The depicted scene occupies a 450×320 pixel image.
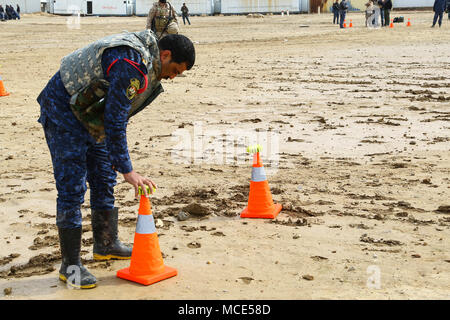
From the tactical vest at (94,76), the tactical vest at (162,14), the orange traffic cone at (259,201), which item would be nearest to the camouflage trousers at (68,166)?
the tactical vest at (94,76)

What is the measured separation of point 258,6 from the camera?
53.9 m

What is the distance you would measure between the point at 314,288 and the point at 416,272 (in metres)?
0.76

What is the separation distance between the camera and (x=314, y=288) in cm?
388

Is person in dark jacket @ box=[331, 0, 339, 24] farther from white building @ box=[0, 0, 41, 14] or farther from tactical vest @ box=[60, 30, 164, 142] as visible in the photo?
white building @ box=[0, 0, 41, 14]

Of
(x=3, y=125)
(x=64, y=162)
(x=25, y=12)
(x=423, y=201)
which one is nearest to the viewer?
(x=64, y=162)

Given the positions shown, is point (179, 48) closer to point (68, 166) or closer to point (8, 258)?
point (68, 166)

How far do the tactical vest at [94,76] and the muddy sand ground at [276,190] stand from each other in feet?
3.80

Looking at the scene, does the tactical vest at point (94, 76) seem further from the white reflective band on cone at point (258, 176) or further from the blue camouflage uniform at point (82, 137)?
the white reflective band on cone at point (258, 176)

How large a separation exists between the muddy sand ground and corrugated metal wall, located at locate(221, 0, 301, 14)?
41.2 metres

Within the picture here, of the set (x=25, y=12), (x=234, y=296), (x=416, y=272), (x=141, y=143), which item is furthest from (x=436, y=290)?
(x=25, y=12)

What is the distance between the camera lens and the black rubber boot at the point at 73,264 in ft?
13.0

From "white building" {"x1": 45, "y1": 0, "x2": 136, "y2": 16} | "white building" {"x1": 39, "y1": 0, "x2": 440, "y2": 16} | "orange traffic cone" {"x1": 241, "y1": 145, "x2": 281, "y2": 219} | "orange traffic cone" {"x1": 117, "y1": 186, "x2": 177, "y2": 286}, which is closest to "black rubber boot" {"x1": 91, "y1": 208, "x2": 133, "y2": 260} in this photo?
"orange traffic cone" {"x1": 117, "y1": 186, "x2": 177, "y2": 286}
